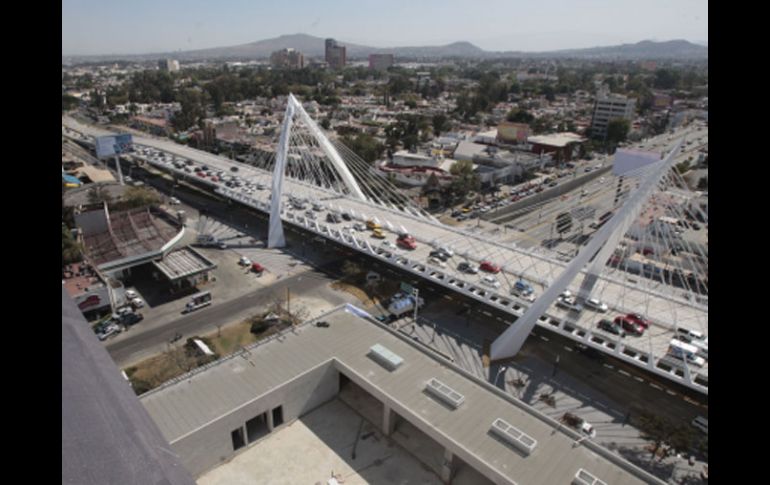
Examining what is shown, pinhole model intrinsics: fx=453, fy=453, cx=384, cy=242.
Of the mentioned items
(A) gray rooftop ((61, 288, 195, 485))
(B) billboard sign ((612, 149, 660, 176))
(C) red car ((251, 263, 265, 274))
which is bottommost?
(C) red car ((251, 263, 265, 274))

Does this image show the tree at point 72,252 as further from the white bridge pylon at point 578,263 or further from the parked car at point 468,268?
the white bridge pylon at point 578,263

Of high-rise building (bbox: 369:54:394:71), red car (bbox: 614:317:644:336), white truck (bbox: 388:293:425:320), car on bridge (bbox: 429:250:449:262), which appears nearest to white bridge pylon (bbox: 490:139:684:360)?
red car (bbox: 614:317:644:336)

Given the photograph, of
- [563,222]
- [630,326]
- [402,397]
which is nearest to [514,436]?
[402,397]

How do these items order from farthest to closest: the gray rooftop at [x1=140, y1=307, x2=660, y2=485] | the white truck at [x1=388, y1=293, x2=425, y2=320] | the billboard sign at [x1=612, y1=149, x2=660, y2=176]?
the billboard sign at [x1=612, y1=149, x2=660, y2=176]
the white truck at [x1=388, y1=293, x2=425, y2=320]
the gray rooftop at [x1=140, y1=307, x2=660, y2=485]

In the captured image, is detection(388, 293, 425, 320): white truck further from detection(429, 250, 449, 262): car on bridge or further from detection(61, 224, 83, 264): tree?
detection(61, 224, 83, 264): tree

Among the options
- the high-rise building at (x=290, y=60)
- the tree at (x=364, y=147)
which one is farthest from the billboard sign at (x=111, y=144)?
the high-rise building at (x=290, y=60)
